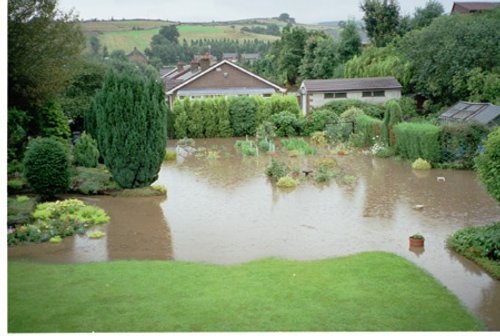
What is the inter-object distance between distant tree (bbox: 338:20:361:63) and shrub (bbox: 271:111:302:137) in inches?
103

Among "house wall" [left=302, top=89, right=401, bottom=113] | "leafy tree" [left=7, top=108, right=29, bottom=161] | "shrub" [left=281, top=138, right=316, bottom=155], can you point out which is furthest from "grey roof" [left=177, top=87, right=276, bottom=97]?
"leafy tree" [left=7, top=108, right=29, bottom=161]

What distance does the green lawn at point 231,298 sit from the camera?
6.22 m

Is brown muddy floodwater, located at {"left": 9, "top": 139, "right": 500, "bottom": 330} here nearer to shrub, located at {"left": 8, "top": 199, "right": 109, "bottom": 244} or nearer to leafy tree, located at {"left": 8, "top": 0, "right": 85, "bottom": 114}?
shrub, located at {"left": 8, "top": 199, "right": 109, "bottom": 244}

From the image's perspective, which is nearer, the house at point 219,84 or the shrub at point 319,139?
the shrub at point 319,139

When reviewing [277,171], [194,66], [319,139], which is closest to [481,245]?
[277,171]

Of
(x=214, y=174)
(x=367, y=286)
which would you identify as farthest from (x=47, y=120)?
(x=367, y=286)

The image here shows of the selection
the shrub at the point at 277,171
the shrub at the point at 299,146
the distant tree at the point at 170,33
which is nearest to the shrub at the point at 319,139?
the shrub at the point at 299,146

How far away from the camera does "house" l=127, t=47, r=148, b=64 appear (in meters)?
10.5

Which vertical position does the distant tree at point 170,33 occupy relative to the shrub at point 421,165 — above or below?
above

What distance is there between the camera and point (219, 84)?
2405 centimetres

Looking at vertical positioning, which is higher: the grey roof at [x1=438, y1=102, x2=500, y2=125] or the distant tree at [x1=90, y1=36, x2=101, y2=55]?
the distant tree at [x1=90, y1=36, x2=101, y2=55]

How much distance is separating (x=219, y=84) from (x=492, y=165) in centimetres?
1672

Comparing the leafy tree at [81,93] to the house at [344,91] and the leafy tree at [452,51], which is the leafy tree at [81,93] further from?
the house at [344,91]

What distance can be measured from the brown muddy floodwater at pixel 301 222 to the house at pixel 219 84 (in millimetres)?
8446
